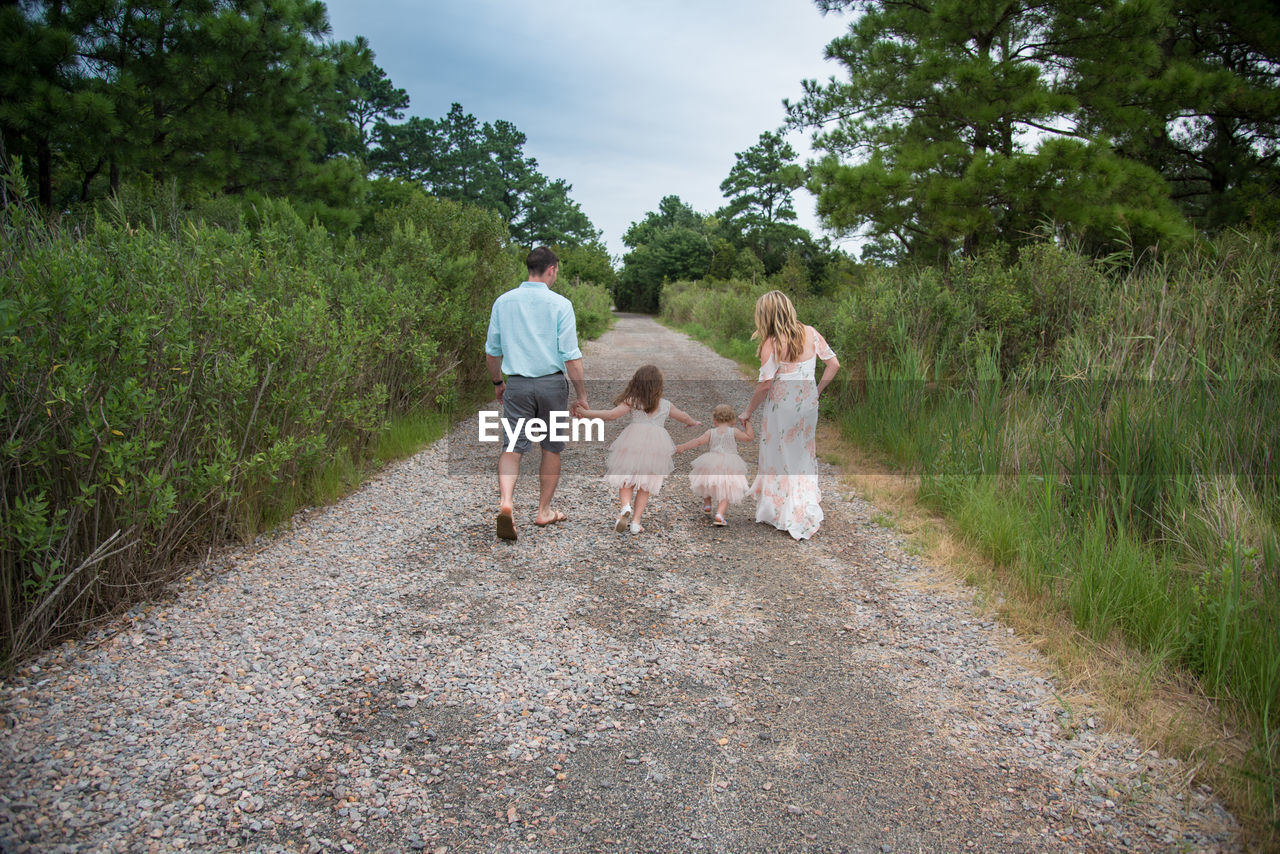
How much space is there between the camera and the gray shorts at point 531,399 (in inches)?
198

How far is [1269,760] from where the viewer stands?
2375mm

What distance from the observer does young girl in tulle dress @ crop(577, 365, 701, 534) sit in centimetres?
524

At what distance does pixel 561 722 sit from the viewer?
9.43 ft

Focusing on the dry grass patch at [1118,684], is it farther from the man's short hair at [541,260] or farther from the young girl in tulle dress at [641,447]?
the man's short hair at [541,260]

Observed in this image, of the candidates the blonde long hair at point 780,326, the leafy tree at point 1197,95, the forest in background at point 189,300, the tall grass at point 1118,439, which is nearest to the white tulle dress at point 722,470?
the blonde long hair at point 780,326

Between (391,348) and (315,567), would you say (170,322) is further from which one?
(391,348)

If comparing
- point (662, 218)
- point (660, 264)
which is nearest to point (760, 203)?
point (660, 264)

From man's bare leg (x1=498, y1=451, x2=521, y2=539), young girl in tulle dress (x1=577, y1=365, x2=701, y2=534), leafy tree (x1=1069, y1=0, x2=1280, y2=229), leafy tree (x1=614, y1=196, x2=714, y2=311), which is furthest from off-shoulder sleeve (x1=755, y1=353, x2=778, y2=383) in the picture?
leafy tree (x1=614, y1=196, x2=714, y2=311)

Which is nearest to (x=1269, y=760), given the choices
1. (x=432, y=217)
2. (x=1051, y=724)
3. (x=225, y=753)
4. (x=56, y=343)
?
(x=1051, y=724)

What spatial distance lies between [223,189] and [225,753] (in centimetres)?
1467

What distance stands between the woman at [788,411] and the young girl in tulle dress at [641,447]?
66cm

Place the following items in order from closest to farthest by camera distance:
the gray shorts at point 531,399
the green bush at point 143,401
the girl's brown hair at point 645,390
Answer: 1. the green bush at point 143,401
2. the gray shorts at point 531,399
3. the girl's brown hair at point 645,390

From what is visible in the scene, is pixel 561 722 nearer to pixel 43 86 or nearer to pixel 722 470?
pixel 722 470

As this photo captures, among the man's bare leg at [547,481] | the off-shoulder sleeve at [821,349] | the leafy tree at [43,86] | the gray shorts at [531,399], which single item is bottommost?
the man's bare leg at [547,481]
